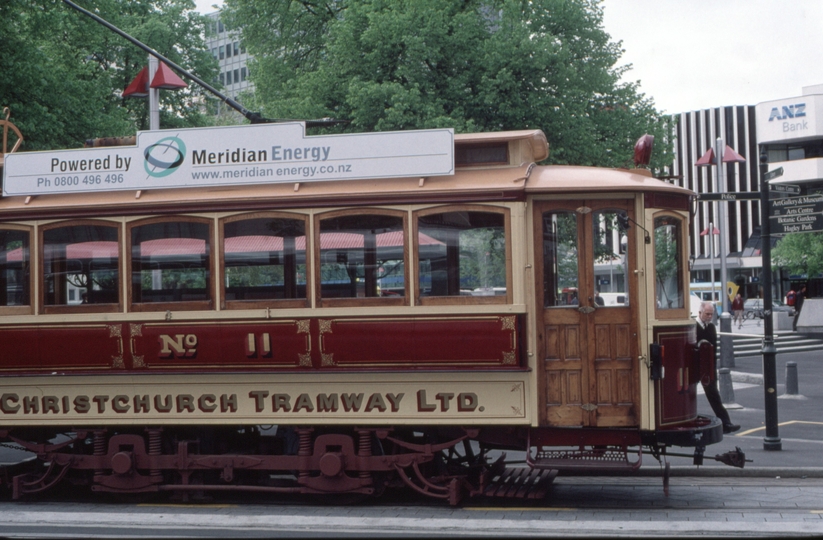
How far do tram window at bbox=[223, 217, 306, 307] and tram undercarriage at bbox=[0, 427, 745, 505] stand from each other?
4.38 ft

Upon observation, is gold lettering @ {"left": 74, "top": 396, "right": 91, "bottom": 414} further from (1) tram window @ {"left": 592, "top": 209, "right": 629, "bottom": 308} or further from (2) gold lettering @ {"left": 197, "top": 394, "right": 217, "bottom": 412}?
(1) tram window @ {"left": 592, "top": 209, "right": 629, "bottom": 308}

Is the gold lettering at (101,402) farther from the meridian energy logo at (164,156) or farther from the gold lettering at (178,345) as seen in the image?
the meridian energy logo at (164,156)

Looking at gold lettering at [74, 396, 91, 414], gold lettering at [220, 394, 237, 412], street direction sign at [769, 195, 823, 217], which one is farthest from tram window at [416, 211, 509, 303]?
street direction sign at [769, 195, 823, 217]

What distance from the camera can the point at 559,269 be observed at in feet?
29.2

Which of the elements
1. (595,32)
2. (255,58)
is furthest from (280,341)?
(255,58)

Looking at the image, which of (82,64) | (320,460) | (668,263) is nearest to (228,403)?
(320,460)

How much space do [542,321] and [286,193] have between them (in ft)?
8.66

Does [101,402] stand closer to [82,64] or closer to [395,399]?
[395,399]

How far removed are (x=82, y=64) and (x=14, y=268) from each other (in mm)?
22230

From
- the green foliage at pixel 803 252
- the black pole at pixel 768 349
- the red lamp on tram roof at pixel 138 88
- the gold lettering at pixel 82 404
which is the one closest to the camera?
the gold lettering at pixel 82 404

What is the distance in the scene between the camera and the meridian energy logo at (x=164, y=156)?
954 cm

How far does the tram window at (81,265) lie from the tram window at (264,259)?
1.14 metres

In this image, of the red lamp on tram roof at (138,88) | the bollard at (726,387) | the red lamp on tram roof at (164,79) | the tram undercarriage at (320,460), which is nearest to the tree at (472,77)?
the red lamp on tram roof at (138,88)

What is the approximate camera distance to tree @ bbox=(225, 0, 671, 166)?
2588cm
